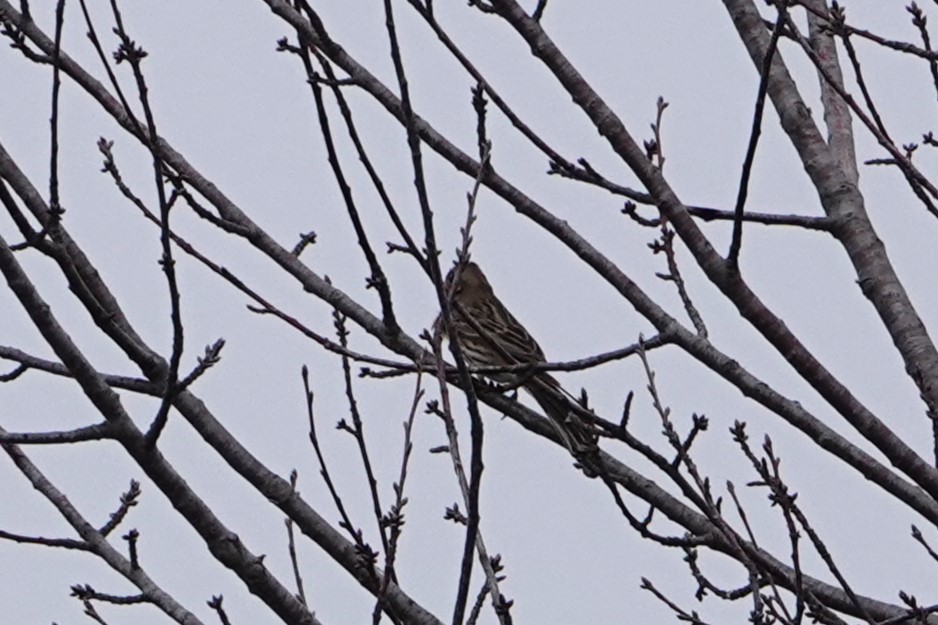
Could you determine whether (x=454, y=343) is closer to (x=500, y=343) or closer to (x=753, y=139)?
(x=753, y=139)

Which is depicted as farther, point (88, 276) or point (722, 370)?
point (722, 370)

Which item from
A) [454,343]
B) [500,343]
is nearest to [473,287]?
[500,343]

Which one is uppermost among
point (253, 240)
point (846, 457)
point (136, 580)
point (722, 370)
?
point (253, 240)

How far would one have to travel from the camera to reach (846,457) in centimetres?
396

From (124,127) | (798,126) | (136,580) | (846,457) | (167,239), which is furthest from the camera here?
(798,126)

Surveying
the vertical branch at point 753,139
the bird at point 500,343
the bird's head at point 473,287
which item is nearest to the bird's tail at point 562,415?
the bird at point 500,343

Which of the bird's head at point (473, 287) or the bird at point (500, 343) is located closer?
the bird at point (500, 343)

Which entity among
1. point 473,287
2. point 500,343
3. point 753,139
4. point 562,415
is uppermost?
point 473,287

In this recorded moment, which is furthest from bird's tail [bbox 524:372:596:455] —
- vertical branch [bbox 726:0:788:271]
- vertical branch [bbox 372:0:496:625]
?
vertical branch [bbox 372:0:496:625]

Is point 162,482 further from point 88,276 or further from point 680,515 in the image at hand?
point 680,515

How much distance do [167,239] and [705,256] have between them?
1.44 metres

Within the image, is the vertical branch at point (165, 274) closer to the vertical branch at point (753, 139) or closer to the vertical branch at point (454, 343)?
the vertical branch at point (454, 343)

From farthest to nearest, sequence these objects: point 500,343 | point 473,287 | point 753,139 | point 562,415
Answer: point 473,287 → point 500,343 → point 562,415 → point 753,139

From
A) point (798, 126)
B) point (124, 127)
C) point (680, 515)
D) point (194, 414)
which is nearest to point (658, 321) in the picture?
point (680, 515)
